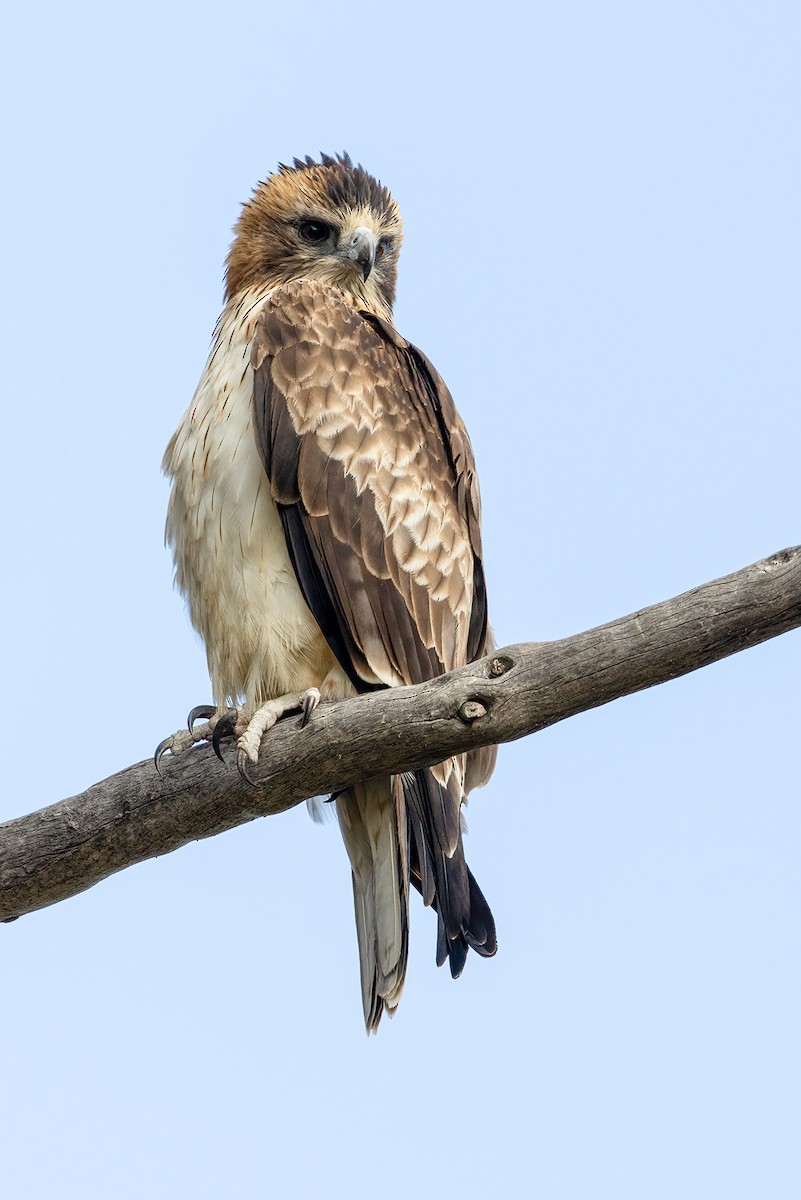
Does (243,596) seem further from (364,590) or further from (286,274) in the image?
(286,274)

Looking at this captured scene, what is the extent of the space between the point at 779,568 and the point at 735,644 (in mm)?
244

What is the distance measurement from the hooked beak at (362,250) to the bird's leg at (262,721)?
2482mm

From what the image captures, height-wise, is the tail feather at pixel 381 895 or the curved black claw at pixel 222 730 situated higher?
the curved black claw at pixel 222 730

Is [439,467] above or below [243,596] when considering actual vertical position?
above

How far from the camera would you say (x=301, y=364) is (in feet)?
18.3

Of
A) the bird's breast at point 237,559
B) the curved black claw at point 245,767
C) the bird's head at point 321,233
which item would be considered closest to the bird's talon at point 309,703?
the curved black claw at point 245,767

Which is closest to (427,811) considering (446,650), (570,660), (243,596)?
(446,650)

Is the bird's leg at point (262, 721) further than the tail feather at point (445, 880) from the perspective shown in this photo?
No

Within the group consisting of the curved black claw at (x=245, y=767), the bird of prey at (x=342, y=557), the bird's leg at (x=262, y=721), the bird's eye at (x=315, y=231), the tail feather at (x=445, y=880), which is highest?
the bird's eye at (x=315, y=231)

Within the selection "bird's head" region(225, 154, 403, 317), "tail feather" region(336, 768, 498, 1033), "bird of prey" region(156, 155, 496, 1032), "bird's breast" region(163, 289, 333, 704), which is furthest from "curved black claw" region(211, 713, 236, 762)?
"bird's head" region(225, 154, 403, 317)

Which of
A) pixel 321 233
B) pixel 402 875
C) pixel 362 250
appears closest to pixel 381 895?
pixel 402 875

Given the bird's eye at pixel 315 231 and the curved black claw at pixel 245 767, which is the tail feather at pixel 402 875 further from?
the bird's eye at pixel 315 231

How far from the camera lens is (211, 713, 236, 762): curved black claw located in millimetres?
4711

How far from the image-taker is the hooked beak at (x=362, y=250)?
657 centimetres
